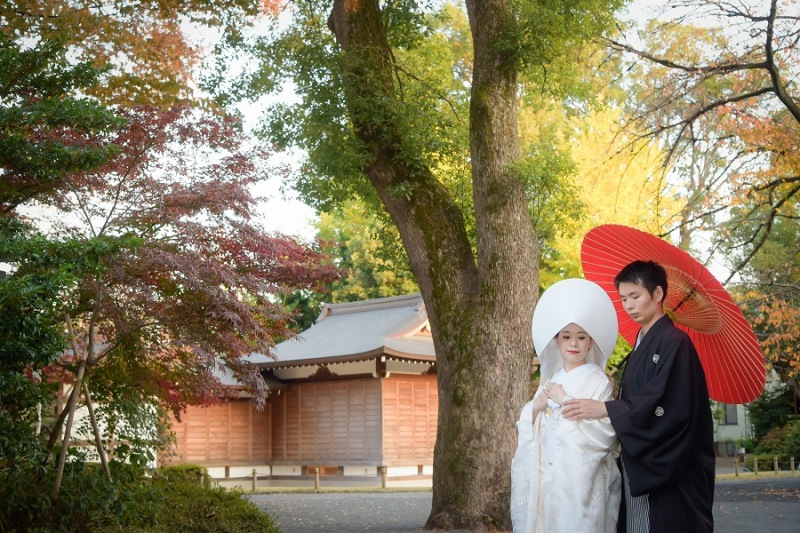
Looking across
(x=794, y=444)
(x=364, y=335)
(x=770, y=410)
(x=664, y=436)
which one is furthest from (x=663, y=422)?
(x=770, y=410)

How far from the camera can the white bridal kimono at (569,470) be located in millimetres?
3205

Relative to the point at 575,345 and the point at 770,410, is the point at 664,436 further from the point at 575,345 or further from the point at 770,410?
the point at 770,410

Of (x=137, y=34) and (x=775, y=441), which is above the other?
(x=137, y=34)

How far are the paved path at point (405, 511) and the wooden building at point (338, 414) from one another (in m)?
4.10

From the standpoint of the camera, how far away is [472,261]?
931 centimetres

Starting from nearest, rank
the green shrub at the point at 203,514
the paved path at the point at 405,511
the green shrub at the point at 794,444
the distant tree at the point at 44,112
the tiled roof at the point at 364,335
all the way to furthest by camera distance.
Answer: the distant tree at the point at 44,112, the green shrub at the point at 203,514, the paved path at the point at 405,511, the tiled roof at the point at 364,335, the green shrub at the point at 794,444

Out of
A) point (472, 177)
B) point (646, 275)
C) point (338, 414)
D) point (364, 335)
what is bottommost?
point (338, 414)

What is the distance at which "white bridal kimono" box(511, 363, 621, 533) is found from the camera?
3205mm

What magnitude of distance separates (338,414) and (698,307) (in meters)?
18.6

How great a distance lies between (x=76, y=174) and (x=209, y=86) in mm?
3792

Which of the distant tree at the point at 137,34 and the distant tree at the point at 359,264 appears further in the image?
the distant tree at the point at 359,264

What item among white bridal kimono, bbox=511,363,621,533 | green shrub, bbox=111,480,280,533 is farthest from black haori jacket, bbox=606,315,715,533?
green shrub, bbox=111,480,280,533

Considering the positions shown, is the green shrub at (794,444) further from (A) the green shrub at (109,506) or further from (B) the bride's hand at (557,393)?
(B) the bride's hand at (557,393)

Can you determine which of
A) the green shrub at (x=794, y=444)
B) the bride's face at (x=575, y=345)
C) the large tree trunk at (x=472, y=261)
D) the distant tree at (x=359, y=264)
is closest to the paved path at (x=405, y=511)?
the large tree trunk at (x=472, y=261)
